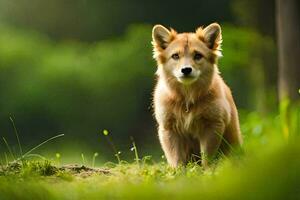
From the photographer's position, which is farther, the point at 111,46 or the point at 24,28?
the point at 24,28

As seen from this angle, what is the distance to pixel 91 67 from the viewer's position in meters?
17.0

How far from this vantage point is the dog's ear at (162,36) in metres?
7.30

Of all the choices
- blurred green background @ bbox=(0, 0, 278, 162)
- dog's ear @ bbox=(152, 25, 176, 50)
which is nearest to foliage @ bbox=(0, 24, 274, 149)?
blurred green background @ bbox=(0, 0, 278, 162)

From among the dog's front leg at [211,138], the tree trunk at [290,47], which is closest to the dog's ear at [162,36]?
the dog's front leg at [211,138]

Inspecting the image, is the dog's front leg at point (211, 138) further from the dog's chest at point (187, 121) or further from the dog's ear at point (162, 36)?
the dog's ear at point (162, 36)

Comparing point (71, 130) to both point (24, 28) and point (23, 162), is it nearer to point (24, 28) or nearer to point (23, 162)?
point (24, 28)

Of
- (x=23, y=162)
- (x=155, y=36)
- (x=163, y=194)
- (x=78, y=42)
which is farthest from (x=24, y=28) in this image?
(x=163, y=194)

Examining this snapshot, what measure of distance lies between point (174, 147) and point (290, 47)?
4.83 metres

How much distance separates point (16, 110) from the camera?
16188 millimetres

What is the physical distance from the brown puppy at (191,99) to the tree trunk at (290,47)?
3930 mm

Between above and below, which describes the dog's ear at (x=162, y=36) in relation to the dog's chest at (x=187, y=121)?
above

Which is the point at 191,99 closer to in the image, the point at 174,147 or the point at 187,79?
the point at 187,79

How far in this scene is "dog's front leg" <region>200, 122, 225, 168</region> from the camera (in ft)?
21.6

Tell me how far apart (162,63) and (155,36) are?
27 cm
